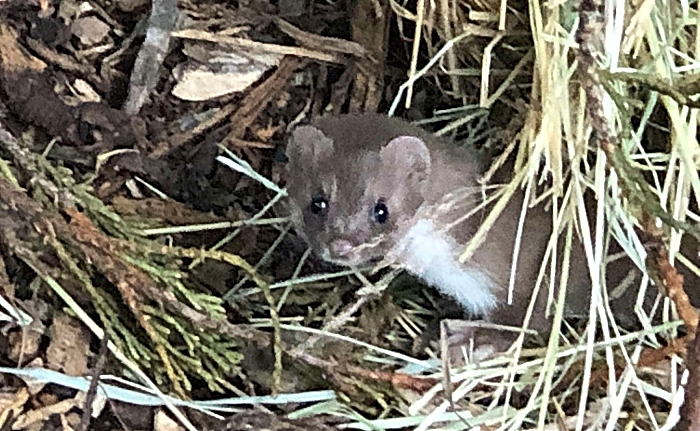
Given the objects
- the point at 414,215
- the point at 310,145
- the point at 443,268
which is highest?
the point at 310,145

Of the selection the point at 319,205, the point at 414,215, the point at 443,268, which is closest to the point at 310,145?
the point at 319,205

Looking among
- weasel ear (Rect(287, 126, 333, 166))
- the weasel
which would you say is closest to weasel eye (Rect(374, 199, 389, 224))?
the weasel

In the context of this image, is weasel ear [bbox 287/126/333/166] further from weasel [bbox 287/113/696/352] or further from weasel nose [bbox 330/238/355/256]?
weasel nose [bbox 330/238/355/256]

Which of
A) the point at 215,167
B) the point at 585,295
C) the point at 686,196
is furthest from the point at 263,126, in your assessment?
the point at 686,196

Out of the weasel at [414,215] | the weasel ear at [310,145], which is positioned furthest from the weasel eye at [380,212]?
the weasel ear at [310,145]

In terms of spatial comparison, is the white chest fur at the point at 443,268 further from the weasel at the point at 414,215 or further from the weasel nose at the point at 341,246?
the weasel nose at the point at 341,246

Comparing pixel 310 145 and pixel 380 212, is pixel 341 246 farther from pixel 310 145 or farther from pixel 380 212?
pixel 310 145
